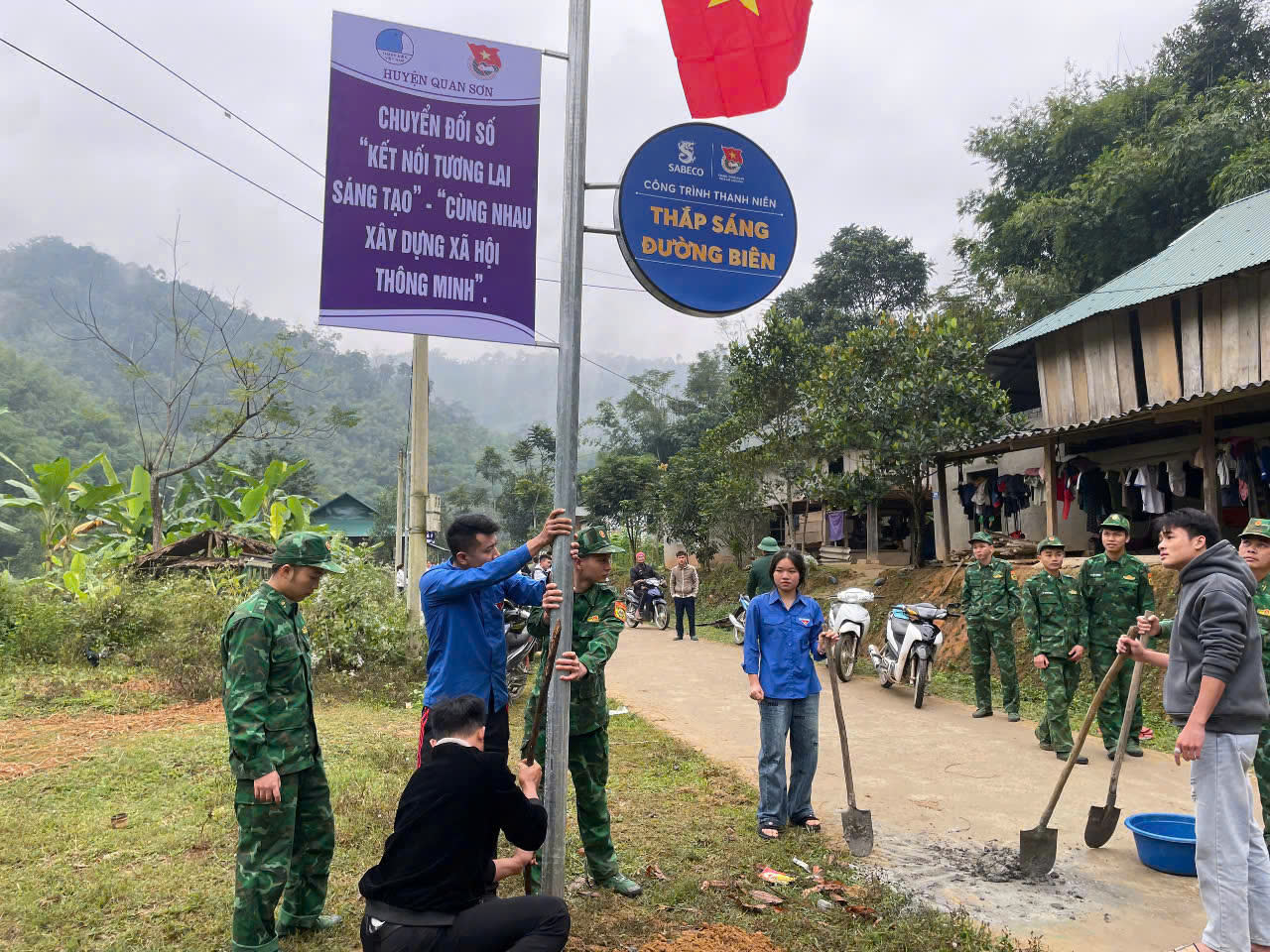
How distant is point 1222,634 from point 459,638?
3.22 meters

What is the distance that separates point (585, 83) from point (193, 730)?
6.66 meters

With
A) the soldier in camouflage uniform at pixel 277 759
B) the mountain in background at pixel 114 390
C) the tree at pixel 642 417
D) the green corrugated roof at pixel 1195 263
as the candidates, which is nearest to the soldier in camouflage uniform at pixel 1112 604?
the soldier in camouflage uniform at pixel 277 759

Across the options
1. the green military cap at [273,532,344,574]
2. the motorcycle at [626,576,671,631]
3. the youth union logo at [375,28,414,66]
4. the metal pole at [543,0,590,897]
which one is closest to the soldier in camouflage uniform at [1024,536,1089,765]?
the metal pole at [543,0,590,897]

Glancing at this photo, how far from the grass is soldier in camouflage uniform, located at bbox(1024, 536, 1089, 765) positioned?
2.73 metres

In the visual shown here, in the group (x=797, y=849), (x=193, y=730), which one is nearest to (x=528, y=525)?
(x=193, y=730)

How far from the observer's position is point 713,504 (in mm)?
20906

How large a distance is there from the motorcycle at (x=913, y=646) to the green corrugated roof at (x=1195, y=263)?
6.22 metres

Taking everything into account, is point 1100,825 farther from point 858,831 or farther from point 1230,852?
point 1230,852

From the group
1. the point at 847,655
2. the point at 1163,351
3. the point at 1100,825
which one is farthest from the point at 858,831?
the point at 1163,351

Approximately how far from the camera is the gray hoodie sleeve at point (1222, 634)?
316 cm

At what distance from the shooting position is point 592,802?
403 centimetres

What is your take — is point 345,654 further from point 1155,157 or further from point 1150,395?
point 1155,157

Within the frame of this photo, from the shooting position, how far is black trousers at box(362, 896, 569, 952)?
245 centimetres

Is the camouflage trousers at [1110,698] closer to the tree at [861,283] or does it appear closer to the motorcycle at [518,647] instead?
the motorcycle at [518,647]
